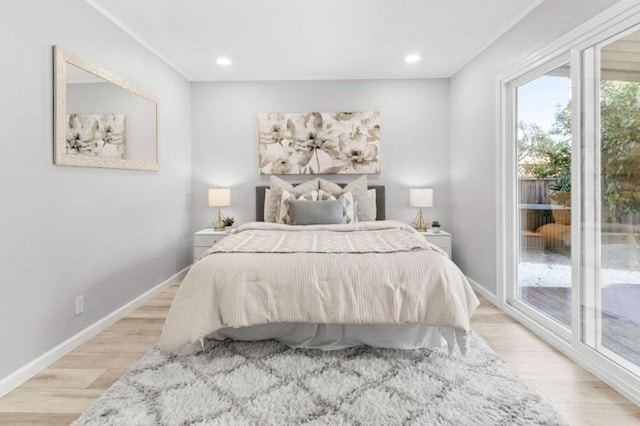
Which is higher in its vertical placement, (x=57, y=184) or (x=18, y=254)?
(x=57, y=184)

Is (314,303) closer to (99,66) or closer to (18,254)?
(18,254)

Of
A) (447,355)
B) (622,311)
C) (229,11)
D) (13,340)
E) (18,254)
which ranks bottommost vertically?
(447,355)

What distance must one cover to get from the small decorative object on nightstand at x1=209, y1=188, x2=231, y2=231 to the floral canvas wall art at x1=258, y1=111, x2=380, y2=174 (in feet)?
2.06

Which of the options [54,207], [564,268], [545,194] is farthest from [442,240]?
[54,207]

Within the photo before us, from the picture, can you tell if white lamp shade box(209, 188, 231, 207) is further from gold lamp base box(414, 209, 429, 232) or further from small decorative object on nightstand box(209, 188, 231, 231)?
gold lamp base box(414, 209, 429, 232)

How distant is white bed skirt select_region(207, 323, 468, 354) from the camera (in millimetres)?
2377

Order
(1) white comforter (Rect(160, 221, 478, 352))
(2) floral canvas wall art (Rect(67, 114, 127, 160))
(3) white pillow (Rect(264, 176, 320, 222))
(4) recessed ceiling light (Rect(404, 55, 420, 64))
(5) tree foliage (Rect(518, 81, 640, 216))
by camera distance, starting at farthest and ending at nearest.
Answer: (3) white pillow (Rect(264, 176, 320, 222))
(4) recessed ceiling light (Rect(404, 55, 420, 64))
(2) floral canvas wall art (Rect(67, 114, 127, 160))
(1) white comforter (Rect(160, 221, 478, 352))
(5) tree foliage (Rect(518, 81, 640, 216))

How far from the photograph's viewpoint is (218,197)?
4285mm

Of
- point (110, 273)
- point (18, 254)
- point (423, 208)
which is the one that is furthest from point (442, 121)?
point (18, 254)

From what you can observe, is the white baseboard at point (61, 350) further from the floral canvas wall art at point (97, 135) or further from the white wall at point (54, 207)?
the floral canvas wall art at point (97, 135)

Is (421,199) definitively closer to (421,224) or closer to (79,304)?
(421,224)

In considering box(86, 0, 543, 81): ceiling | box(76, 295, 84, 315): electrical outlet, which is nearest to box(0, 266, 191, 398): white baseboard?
box(76, 295, 84, 315): electrical outlet

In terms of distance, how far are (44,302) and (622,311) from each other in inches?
135

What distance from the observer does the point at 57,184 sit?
2357 mm
